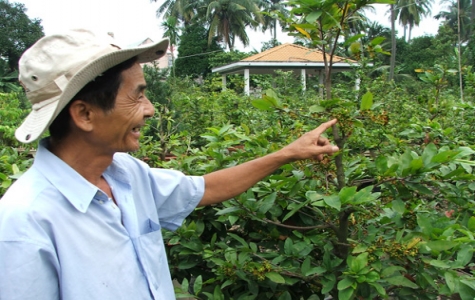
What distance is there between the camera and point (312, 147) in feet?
5.06

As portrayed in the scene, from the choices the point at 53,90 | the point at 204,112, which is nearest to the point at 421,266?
the point at 53,90

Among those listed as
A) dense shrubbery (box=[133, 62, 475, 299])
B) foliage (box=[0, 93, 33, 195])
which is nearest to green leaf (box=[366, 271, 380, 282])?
dense shrubbery (box=[133, 62, 475, 299])

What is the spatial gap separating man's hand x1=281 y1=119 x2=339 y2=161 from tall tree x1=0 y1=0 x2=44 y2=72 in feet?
104

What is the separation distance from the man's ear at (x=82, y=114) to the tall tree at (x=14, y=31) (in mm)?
31803

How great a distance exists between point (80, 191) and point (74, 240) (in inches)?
5.0

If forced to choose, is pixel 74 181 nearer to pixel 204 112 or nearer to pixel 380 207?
pixel 380 207

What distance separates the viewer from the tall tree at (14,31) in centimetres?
2955

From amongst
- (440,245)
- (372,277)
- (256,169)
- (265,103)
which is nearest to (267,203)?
(256,169)

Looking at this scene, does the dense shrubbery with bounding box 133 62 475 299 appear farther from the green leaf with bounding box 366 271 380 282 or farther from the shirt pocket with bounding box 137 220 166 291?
the shirt pocket with bounding box 137 220 166 291

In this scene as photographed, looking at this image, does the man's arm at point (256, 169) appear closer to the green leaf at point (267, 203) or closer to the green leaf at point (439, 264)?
the green leaf at point (267, 203)

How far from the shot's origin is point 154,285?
1274 mm

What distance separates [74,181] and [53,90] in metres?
0.23

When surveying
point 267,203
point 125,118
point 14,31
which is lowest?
point 267,203

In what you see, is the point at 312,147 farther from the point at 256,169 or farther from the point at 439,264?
the point at 439,264
